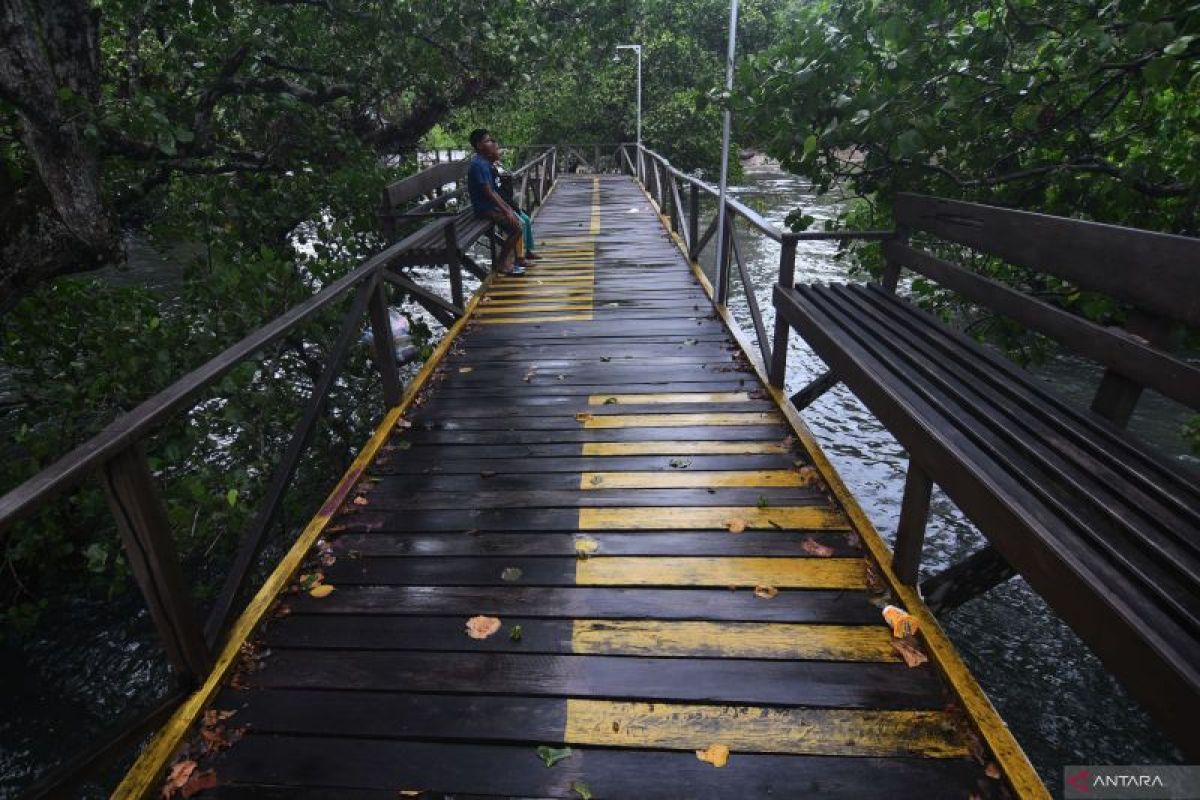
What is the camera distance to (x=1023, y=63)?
4453 mm

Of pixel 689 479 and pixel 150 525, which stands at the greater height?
pixel 150 525

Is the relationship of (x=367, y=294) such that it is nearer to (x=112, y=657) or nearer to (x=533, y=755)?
(x=533, y=755)

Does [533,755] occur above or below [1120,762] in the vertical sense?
above

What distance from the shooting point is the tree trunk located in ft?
13.0

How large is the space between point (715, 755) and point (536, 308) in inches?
213

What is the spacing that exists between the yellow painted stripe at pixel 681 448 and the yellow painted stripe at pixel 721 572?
3.28 feet

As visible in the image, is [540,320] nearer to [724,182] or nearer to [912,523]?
[724,182]

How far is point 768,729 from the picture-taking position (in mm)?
2037

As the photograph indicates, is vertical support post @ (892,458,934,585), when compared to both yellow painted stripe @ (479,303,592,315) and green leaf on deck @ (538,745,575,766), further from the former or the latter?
yellow painted stripe @ (479,303,592,315)

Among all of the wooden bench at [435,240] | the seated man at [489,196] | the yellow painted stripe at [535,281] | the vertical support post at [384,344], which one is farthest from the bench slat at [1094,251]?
the seated man at [489,196]

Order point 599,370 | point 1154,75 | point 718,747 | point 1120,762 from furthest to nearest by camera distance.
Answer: point 599,370, point 1120,762, point 1154,75, point 718,747

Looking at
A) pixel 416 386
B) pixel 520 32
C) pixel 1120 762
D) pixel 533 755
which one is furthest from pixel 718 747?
pixel 520 32

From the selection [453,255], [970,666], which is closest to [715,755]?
[970,666]

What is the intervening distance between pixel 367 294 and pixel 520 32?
4.60 m
